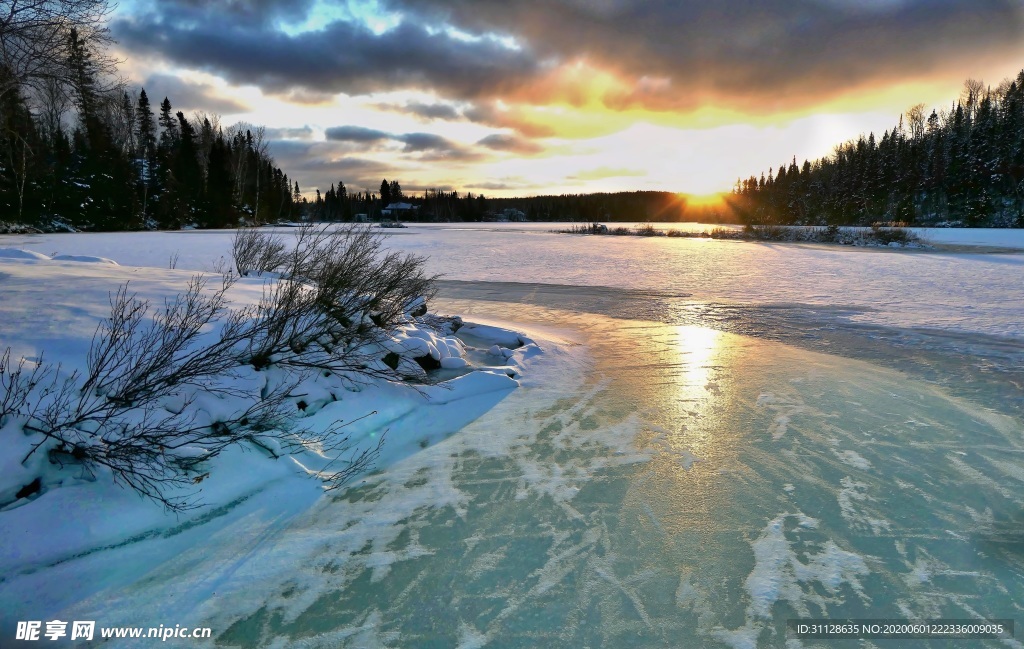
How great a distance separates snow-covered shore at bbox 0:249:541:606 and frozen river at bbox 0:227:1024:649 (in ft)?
0.68

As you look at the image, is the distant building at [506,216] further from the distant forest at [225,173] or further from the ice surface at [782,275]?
the ice surface at [782,275]

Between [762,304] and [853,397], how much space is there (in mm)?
7392

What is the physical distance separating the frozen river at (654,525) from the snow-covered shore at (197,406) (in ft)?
0.68

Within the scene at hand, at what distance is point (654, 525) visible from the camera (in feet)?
13.2

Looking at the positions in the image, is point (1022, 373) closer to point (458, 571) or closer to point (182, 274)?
point (458, 571)

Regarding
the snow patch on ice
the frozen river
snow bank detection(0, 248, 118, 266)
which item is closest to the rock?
the frozen river

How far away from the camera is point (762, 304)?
1354cm

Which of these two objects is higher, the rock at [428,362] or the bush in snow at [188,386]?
the bush in snow at [188,386]

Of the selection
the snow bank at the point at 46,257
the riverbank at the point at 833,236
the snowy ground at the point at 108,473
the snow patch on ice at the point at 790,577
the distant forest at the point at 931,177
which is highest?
the distant forest at the point at 931,177

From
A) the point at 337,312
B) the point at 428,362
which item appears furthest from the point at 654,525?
the point at 337,312

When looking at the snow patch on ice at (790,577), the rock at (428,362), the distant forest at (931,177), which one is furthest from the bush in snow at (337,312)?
the distant forest at (931,177)

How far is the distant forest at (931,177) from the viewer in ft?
192

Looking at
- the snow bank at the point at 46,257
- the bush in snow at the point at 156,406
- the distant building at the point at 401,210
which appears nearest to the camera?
the bush in snow at the point at 156,406

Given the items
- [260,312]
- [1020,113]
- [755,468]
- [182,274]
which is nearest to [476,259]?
[182,274]
